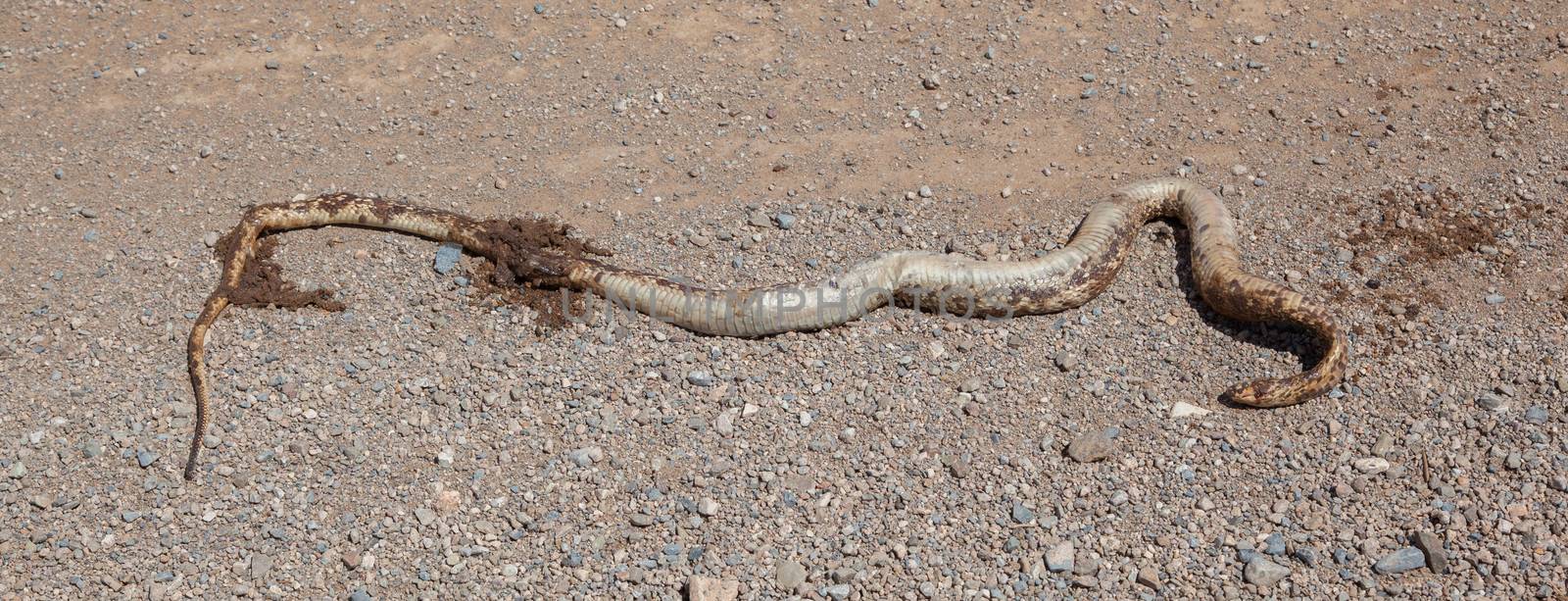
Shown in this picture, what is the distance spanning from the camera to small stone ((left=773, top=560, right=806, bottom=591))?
25.6 ft

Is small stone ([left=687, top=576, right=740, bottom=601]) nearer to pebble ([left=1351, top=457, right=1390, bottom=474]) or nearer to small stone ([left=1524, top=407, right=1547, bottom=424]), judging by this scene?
pebble ([left=1351, top=457, right=1390, bottom=474])

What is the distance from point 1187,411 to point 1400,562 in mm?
1826

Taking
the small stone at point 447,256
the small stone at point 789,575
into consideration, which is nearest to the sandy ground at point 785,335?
the small stone at point 789,575

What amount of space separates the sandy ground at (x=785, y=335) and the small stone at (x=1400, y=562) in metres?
0.02

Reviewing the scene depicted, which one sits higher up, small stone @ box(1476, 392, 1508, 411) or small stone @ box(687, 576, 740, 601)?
small stone @ box(1476, 392, 1508, 411)

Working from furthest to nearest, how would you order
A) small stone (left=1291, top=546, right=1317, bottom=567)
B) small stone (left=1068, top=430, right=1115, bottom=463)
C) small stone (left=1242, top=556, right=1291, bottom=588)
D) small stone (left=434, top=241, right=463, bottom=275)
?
small stone (left=434, top=241, right=463, bottom=275) → small stone (left=1068, top=430, right=1115, bottom=463) → small stone (left=1291, top=546, right=1317, bottom=567) → small stone (left=1242, top=556, right=1291, bottom=588)

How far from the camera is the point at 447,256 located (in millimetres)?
10773

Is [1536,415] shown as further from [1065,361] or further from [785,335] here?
[785,335]

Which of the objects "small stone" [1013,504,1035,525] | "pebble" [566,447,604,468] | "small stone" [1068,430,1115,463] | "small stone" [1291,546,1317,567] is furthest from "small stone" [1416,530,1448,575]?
"pebble" [566,447,604,468]

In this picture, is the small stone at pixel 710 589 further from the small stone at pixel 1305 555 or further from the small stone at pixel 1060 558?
the small stone at pixel 1305 555

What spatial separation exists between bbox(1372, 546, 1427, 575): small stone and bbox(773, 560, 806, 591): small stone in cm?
382

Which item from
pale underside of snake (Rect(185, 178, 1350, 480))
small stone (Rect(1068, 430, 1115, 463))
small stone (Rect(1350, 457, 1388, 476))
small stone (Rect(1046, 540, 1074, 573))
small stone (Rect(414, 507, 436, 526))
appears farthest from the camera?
pale underside of snake (Rect(185, 178, 1350, 480))

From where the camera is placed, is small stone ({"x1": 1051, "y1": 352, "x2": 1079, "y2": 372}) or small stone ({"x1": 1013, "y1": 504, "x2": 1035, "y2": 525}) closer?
small stone ({"x1": 1013, "y1": 504, "x2": 1035, "y2": 525})

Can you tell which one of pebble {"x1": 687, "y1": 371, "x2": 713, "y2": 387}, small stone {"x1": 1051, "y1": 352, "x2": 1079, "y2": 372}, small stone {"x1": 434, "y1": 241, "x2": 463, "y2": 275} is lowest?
small stone {"x1": 434, "y1": 241, "x2": 463, "y2": 275}
